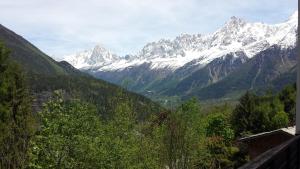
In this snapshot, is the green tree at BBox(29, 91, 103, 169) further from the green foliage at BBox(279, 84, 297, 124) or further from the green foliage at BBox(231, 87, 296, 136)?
the green foliage at BBox(279, 84, 297, 124)

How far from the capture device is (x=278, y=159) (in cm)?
644

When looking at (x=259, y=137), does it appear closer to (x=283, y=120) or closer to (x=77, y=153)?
(x=77, y=153)

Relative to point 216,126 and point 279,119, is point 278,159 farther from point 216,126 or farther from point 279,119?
point 216,126

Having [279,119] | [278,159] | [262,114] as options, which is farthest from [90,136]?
[262,114]

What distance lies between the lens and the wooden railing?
493cm

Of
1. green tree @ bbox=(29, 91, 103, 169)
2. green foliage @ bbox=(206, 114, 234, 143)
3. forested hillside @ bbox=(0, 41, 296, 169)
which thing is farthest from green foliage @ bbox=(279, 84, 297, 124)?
green tree @ bbox=(29, 91, 103, 169)

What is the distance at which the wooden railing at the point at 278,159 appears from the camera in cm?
493

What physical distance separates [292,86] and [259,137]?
1732 inches

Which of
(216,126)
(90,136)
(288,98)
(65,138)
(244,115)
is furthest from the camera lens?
(288,98)

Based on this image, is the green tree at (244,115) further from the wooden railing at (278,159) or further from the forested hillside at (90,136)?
the wooden railing at (278,159)

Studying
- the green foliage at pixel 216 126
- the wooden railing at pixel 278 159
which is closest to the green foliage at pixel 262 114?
the green foliage at pixel 216 126

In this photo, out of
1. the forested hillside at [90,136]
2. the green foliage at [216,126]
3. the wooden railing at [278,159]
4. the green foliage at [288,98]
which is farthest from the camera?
the green foliage at [288,98]

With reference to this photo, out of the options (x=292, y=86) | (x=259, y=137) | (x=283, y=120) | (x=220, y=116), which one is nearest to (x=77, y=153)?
(x=259, y=137)

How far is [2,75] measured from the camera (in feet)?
122
